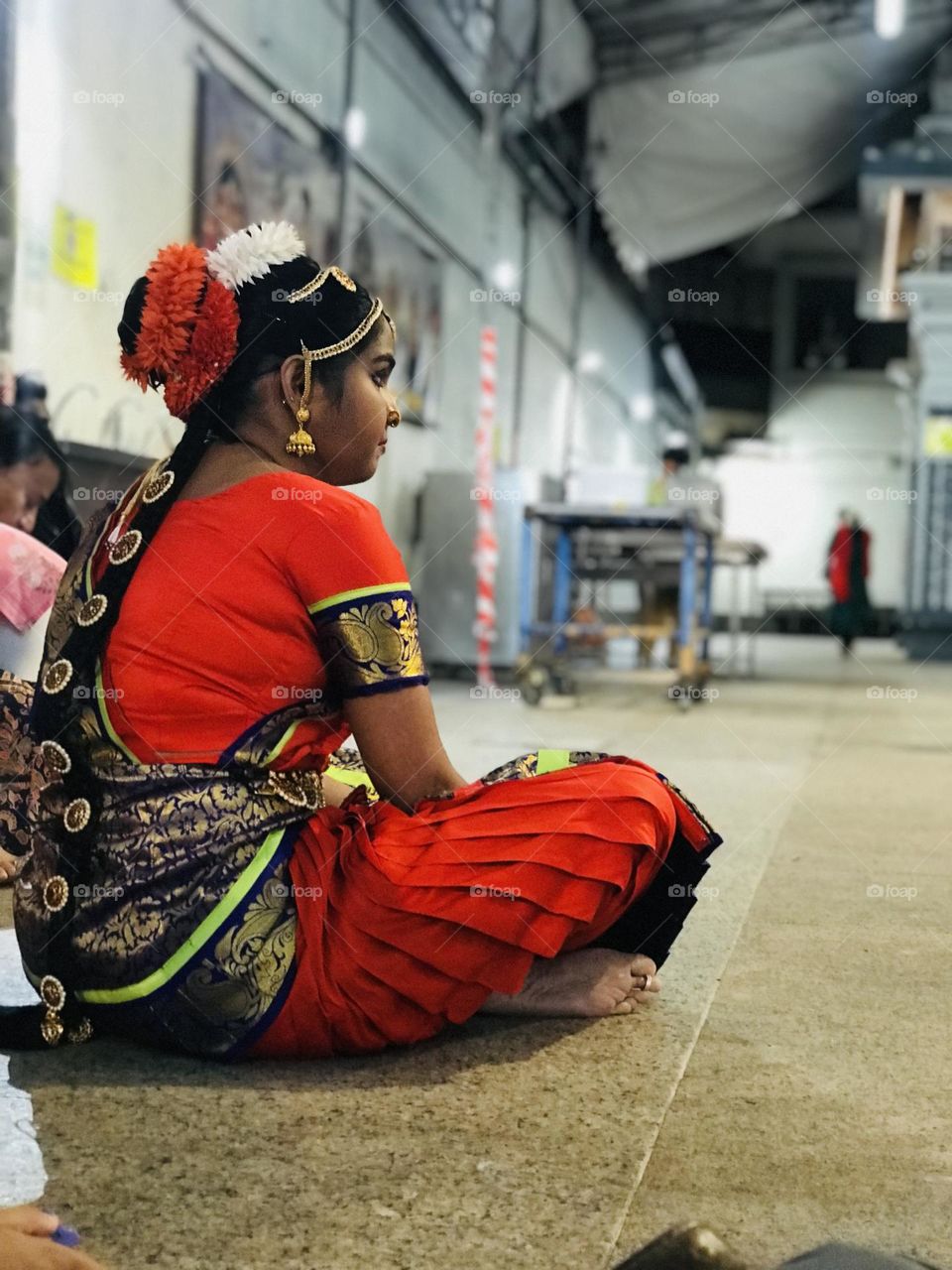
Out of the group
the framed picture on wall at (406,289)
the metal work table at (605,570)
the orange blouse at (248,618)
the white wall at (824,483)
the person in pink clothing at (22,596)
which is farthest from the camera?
the white wall at (824,483)

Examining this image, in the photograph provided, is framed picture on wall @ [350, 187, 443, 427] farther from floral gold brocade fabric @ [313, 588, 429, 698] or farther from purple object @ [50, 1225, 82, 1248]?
purple object @ [50, 1225, 82, 1248]

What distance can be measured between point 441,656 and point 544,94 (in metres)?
4.50

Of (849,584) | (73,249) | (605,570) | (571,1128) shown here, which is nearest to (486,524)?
(605,570)

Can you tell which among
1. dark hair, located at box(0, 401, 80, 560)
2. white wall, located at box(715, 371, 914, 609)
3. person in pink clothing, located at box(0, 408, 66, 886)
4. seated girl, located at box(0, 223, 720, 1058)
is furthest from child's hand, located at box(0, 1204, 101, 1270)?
white wall, located at box(715, 371, 914, 609)

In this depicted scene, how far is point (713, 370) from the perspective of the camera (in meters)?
23.9

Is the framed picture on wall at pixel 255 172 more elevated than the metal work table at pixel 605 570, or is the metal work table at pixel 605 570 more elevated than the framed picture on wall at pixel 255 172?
the framed picture on wall at pixel 255 172

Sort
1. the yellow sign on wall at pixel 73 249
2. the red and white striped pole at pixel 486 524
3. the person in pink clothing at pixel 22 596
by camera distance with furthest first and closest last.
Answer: the red and white striped pole at pixel 486 524 < the yellow sign on wall at pixel 73 249 < the person in pink clothing at pixel 22 596

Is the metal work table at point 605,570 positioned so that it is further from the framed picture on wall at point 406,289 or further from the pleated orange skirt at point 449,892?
the pleated orange skirt at point 449,892

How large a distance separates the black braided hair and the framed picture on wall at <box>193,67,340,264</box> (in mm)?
4654

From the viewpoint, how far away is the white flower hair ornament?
177 centimetres

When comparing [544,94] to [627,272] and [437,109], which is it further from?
[627,272]

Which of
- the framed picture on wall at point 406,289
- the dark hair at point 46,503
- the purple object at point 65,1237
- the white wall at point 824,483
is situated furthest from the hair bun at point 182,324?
the white wall at point 824,483

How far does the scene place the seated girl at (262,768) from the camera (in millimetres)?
1722

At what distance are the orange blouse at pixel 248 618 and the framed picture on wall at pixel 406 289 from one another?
22.0 ft
